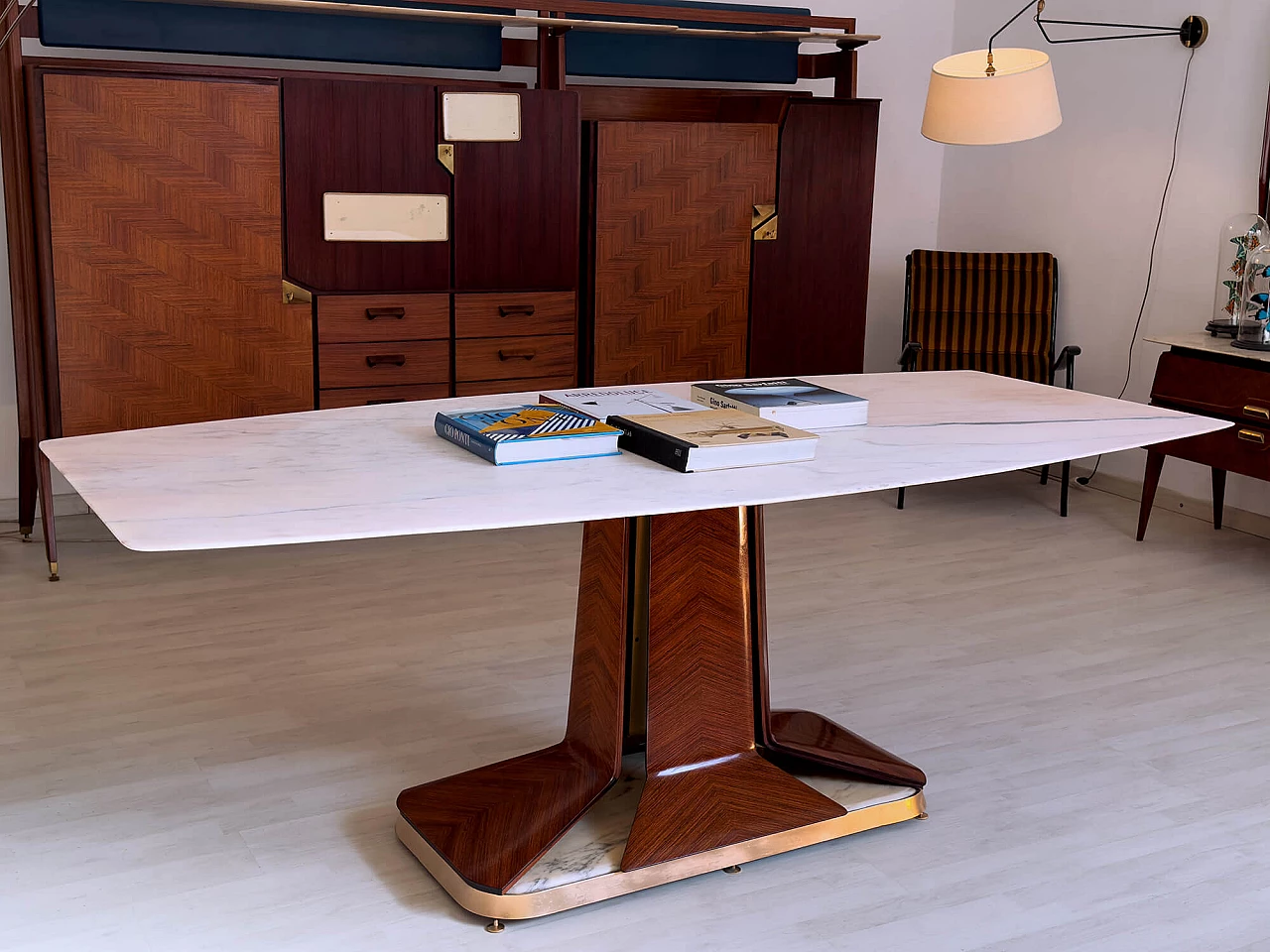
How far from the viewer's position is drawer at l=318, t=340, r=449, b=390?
157 inches

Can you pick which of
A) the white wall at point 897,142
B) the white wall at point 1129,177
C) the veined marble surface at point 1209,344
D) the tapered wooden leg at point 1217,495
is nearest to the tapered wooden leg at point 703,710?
the veined marble surface at point 1209,344

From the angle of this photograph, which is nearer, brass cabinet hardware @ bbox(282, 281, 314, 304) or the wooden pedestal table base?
the wooden pedestal table base

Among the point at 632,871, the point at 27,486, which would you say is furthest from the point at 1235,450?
the point at 27,486

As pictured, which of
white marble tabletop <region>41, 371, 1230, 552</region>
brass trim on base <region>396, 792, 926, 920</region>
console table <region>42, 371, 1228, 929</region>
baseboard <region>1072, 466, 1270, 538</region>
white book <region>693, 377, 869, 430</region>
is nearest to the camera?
white marble tabletop <region>41, 371, 1230, 552</region>

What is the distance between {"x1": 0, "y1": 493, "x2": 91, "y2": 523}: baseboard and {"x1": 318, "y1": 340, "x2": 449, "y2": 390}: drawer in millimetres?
1036

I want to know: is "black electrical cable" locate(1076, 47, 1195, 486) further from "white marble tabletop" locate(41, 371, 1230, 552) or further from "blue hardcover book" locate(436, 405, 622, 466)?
"blue hardcover book" locate(436, 405, 622, 466)

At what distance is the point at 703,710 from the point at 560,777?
0.29 metres

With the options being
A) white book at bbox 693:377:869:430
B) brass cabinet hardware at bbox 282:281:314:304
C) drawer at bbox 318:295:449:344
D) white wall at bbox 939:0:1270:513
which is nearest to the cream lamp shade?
white book at bbox 693:377:869:430

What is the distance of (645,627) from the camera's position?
2164 millimetres

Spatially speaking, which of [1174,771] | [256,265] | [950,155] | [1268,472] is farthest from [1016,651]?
[950,155]

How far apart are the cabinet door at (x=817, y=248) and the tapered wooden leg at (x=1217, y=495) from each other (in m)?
1.34

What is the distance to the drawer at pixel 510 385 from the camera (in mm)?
4180

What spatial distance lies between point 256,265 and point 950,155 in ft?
10.8

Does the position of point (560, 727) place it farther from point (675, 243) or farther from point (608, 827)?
point (675, 243)
